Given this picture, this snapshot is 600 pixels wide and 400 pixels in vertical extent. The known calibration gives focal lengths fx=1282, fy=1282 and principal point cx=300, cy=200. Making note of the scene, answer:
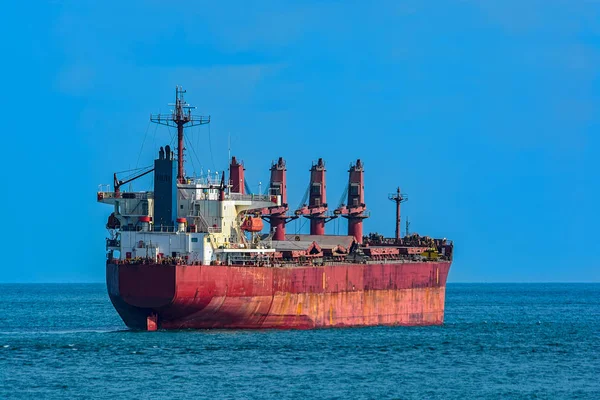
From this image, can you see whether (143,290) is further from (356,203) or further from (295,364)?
(356,203)

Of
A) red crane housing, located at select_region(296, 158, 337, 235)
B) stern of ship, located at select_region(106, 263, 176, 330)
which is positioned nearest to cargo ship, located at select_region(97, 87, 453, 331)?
stern of ship, located at select_region(106, 263, 176, 330)

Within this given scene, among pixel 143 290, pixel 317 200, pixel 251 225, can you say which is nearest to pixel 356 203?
pixel 317 200

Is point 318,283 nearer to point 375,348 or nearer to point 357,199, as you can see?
point 375,348

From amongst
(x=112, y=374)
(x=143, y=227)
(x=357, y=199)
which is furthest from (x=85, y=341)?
(x=357, y=199)

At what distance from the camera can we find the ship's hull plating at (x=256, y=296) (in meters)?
52.6

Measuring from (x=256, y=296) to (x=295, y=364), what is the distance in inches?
387

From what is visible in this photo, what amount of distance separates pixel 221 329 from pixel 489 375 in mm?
14141

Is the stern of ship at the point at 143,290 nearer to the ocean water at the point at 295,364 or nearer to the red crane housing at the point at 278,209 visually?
the ocean water at the point at 295,364

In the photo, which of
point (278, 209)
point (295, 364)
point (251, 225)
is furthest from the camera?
point (278, 209)

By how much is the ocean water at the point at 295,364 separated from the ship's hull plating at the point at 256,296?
886mm

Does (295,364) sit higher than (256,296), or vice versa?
(256,296)

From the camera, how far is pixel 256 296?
55812 mm

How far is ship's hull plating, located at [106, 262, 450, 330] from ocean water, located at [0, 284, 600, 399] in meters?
0.89

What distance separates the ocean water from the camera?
41156mm
